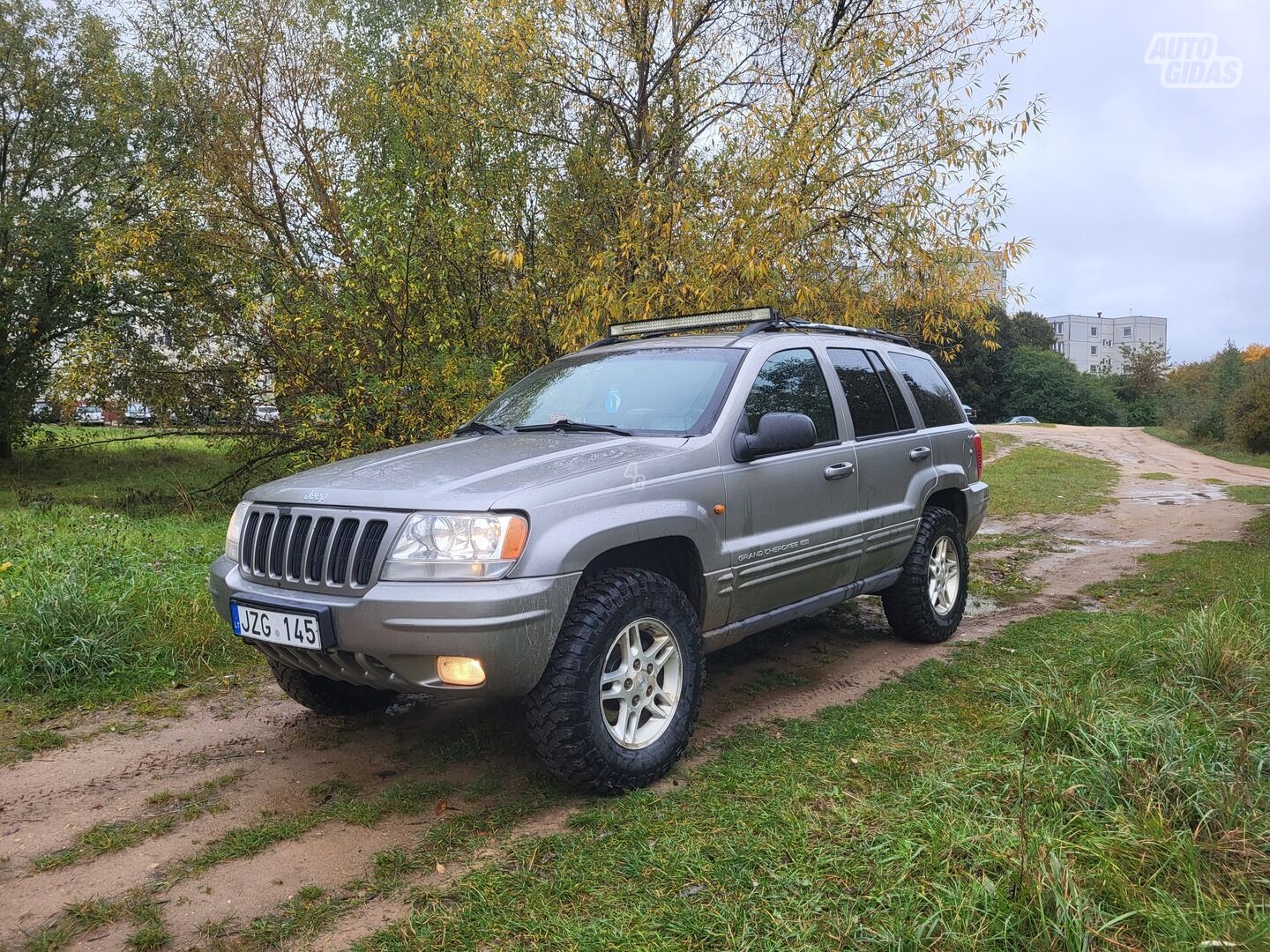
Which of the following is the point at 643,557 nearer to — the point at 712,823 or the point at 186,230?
the point at 712,823

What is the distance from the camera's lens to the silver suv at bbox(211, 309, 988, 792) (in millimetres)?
3113

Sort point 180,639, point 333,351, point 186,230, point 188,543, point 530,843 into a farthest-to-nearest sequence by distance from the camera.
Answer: point 186,230, point 333,351, point 188,543, point 180,639, point 530,843

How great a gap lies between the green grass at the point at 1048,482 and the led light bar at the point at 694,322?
8612 mm

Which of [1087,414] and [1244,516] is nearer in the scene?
[1244,516]

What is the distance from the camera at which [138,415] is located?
12.2 metres

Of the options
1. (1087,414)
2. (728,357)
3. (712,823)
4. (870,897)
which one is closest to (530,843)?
(712,823)

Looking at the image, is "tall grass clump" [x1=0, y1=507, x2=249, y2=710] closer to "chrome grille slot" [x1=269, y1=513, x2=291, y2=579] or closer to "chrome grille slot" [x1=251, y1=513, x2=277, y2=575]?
"chrome grille slot" [x1=251, y1=513, x2=277, y2=575]

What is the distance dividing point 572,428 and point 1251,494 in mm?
14160

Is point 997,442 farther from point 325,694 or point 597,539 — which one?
point 597,539

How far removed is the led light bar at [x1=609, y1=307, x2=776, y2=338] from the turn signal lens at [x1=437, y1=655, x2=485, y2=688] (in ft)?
8.14

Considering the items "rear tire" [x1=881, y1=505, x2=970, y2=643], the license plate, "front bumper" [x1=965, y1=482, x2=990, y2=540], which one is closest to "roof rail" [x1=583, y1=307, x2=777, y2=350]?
"rear tire" [x1=881, y1=505, x2=970, y2=643]

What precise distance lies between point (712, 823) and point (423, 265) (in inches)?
233

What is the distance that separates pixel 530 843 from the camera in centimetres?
303

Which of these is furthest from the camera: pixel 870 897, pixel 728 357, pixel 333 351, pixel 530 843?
pixel 333 351
